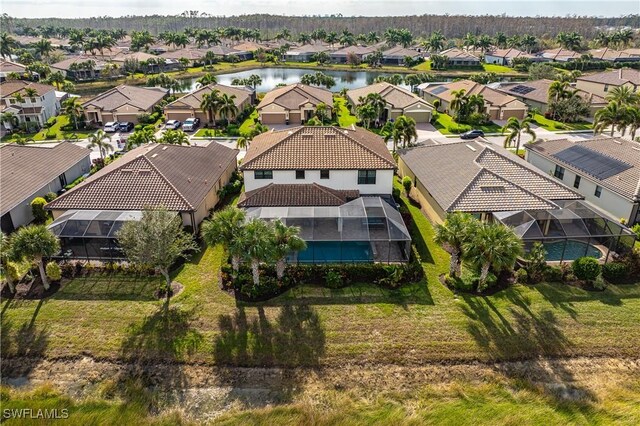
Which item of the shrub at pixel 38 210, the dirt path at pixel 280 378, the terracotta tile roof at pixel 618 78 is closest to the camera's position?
the dirt path at pixel 280 378

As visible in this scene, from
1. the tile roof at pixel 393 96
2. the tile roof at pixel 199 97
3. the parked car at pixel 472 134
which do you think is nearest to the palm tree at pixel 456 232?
the parked car at pixel 472 134

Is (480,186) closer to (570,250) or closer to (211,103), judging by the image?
(570,250)

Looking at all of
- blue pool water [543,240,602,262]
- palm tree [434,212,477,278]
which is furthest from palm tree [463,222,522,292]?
blue pool water [543,240,602,262]

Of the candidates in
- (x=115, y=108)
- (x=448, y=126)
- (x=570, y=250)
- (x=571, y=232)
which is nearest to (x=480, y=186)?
(x=571, y=232)

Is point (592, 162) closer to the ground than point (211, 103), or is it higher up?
closer to the ground

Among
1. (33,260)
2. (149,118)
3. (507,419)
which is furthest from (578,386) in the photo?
(149,118)

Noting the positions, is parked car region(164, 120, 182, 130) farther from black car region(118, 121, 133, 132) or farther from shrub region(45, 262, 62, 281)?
shrub region(45, 262, 62, 281)

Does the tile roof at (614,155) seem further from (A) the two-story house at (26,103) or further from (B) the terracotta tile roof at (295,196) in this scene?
(A) the two-story house at (26,103)
